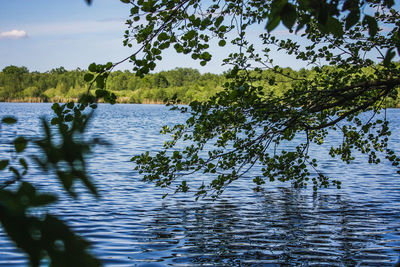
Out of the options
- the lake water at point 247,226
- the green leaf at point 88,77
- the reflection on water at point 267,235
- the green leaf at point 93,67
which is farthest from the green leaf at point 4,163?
the reflection on water at point 267,235

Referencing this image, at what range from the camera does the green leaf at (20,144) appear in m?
1.57

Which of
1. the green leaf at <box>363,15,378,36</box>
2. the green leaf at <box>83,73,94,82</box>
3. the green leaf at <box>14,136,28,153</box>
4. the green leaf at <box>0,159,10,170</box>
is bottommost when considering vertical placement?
the green leaf at <box>0,159,10,170</box>

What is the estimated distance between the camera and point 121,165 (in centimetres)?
2195

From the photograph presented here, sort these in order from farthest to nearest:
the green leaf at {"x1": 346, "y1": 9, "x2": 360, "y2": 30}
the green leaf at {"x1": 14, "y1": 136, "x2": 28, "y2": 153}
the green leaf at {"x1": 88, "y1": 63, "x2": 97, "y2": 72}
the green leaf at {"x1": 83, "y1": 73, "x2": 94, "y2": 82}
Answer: the green leaf at {"x1": 88, "y1": 63, "x2": 97, "y2": 72}
the green leaf at {"x1": 83, "y1": 73, "x2": 94, "y2": 82}
the green leaf at {"x1": 346, "y1": 9, "x2": 360, "y2": 30}
the green leaf at {"x1": 14, "y1": 136, "x2": 28, "y2": 153}

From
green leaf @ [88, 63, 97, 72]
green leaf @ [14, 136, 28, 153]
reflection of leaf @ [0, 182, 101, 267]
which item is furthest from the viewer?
green leaf @ [88, 63, 97, 72]

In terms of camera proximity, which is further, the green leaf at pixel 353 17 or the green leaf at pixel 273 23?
the green leaf at pixel 353 17

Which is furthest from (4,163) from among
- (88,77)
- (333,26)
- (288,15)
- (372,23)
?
(88,77)

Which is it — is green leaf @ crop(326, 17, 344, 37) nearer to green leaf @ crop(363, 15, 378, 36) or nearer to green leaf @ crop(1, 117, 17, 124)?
green leaf @ crop(363, 15, 378, 36)

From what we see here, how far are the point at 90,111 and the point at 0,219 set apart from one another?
16.1 inches

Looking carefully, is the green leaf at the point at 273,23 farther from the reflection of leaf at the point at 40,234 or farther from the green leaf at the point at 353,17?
the reflection of leaf at the point at 40,234

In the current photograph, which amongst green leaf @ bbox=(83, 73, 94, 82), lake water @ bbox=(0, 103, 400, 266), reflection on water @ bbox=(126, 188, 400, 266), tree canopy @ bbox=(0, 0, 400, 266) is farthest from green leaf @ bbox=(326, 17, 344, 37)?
reflection on water @ bbox=(126, 188, 400, 266)

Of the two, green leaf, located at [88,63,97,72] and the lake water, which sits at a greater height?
green leaf, located at [88,63,97,72]

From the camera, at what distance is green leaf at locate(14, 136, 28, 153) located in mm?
1572

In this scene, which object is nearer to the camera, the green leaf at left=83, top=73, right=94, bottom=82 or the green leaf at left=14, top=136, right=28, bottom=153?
the green leaf at left=14, top=136, right=28, bottom=153
